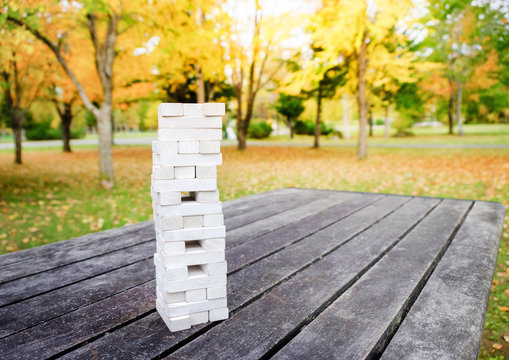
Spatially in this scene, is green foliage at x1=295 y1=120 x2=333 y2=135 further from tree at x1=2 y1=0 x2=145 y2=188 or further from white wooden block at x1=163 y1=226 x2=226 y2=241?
white wooden block at x1=163 y1=226 x2=226 y2=241

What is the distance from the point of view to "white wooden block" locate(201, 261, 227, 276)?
4.58 feet

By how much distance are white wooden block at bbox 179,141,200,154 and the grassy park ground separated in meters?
2.50

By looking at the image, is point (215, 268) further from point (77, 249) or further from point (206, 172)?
point (77, 249)

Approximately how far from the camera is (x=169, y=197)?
1.35 m

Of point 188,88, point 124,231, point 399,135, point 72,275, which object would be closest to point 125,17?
point 124,231

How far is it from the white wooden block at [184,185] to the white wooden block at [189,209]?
0.20 ft

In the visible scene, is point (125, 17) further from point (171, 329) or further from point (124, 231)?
point (171, 329)

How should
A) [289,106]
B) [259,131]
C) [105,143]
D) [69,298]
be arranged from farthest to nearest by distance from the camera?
[259,131] < [289,106] < [105,143] < [69,298]

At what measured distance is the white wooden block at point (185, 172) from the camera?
1364mm

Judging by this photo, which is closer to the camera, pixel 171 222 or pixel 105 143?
pixel 171 222

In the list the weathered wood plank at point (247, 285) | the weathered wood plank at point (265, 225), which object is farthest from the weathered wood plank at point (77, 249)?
the weathered wood plank at point (247, 285)

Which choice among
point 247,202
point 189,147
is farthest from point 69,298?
point 247,202

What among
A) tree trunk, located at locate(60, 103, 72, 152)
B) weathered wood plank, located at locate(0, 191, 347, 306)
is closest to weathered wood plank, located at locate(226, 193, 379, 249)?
weathered wood plank, located at locate(0, 191, 347, 306)

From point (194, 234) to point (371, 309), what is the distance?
77 cm
